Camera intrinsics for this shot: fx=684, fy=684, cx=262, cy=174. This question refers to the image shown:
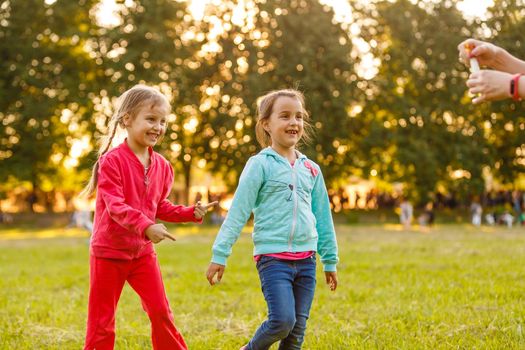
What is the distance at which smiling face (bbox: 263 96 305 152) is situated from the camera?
15.5 ft

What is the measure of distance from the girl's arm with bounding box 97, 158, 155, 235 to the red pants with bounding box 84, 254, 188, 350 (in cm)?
31

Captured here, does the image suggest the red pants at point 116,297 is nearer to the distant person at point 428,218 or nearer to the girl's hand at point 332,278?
the girl's hand at point 332,278

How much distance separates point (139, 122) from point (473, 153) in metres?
34.1

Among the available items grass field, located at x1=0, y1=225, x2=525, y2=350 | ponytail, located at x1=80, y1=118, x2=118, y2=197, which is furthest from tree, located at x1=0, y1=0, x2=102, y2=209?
ponytail, located at x1=80, y1=118, x2=118, y2=197

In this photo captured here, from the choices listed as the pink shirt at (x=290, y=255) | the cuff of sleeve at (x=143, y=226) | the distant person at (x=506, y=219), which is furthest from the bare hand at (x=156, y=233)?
the distant person at (x=506, y=219)

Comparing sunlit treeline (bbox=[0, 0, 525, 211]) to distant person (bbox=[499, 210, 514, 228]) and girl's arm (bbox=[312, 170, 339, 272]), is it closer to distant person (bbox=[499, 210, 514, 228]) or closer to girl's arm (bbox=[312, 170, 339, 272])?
distant person (bbox=[499, 210, 514, 228])

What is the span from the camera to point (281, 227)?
4559mm

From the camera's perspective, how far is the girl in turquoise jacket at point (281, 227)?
4430mm

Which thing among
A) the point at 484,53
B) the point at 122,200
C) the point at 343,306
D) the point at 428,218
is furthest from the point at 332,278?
the point at 428,218

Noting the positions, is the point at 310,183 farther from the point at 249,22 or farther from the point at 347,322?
the point at 249,22

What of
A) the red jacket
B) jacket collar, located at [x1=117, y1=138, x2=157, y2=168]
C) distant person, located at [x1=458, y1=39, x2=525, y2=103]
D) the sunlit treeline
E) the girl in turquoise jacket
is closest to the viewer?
distant person, located at [x1=458, y1=39, x2=525, y2=103]

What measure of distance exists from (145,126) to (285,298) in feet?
5.01

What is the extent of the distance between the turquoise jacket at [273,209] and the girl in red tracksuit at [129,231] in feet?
1.88

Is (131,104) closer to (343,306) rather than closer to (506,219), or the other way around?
(343,306)
